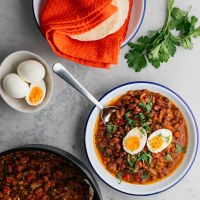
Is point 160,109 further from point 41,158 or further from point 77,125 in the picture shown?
point 41,158

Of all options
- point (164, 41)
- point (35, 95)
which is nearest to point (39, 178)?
point (35, 95)

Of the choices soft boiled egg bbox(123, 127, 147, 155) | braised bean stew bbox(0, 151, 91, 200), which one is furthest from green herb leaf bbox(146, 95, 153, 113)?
braised bean stew bbox(0, 151, 91, 200)

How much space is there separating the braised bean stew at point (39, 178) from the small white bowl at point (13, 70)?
0.73 ft

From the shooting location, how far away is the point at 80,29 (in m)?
2.37

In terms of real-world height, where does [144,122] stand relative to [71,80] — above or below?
below

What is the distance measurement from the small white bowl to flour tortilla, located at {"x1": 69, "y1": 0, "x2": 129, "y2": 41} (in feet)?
0.72

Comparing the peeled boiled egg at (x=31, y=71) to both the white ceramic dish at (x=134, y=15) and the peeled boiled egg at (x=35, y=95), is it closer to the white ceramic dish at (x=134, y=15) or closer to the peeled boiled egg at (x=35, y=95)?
the peeled boiled egg at (x=35, y=95)

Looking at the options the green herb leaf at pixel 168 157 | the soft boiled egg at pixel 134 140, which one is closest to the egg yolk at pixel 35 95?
the soft boiled egg at pixel 134 140

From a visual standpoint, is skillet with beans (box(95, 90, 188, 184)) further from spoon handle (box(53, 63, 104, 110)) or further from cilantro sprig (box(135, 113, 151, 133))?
spoon handle (box(53, 63, 104, 110))

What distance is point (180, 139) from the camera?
2572 mm

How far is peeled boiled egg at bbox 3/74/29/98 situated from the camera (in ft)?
7.77

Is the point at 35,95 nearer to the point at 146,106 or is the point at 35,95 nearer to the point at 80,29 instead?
the point at 80,29

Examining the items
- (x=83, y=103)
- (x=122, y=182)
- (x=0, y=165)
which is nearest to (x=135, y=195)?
(x=122, y=182)

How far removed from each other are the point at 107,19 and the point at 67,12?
20cm
